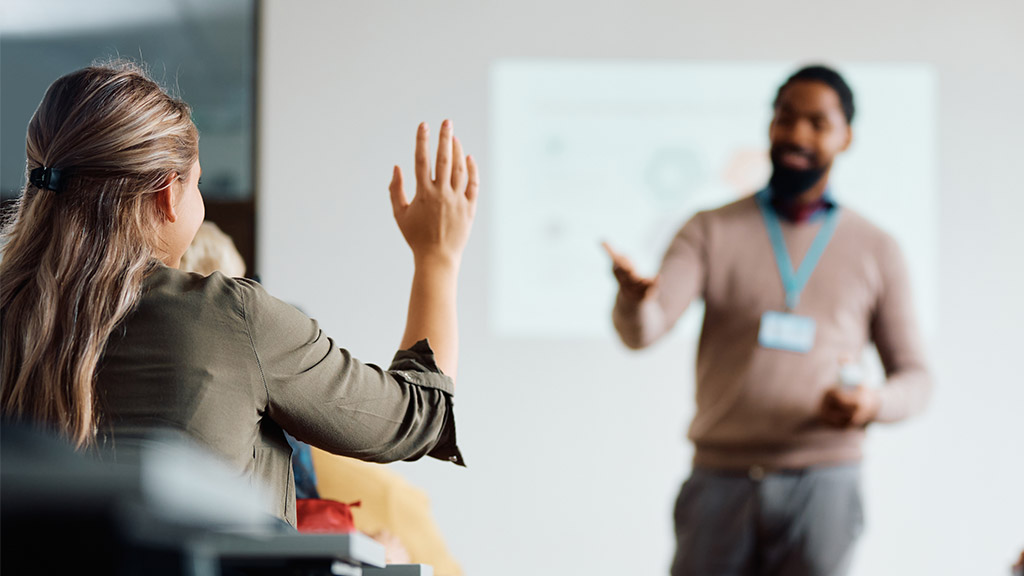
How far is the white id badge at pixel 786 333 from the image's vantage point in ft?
9.07

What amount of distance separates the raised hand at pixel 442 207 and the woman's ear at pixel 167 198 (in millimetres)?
312

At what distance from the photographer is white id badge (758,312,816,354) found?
277 centimetres

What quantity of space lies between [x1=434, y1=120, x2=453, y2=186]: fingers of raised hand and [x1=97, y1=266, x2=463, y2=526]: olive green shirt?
0.30 meters

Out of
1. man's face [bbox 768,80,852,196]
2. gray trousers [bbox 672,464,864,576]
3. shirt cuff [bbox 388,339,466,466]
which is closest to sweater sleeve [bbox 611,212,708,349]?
man's face [bbox 768,80,852,196]

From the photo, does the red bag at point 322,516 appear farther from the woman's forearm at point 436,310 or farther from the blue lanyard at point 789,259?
the blue lanyard at point 789,259

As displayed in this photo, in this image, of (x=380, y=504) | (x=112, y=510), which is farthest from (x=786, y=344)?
(x=112, y=510)

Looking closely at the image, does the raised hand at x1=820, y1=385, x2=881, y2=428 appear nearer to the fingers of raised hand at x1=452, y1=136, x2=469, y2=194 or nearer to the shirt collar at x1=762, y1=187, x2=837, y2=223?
the shirt collar at x1=762, y1=187, x2=837, y2=223

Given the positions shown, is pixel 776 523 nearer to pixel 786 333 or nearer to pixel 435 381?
pixel 786 333

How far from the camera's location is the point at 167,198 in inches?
46.5

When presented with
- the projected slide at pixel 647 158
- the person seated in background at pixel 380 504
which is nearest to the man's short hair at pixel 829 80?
the projected slide at pixel 647 158

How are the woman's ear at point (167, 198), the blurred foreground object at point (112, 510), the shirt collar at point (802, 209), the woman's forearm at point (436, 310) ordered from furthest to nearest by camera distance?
the shirt collar at point (802, 209), the woman's forearm at point (436, 310), the woman's ear at point (167, 198), the blurred foreground object at point (112, 510)

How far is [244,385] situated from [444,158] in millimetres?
460

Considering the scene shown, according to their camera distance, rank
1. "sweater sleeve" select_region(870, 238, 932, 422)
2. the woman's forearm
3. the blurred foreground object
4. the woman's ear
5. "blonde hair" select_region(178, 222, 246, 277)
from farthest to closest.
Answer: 1. "sweater sleeve" select_region(870, 238, 932, 422)
2. "blonde hair" select_region(178, 222, 246, 277)
3. the woman's forearm
4. the woman's ear
5. the blurred foreground object

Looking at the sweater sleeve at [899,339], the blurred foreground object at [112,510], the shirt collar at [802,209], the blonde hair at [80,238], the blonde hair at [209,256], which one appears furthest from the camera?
the shirt collar at [802,209]
